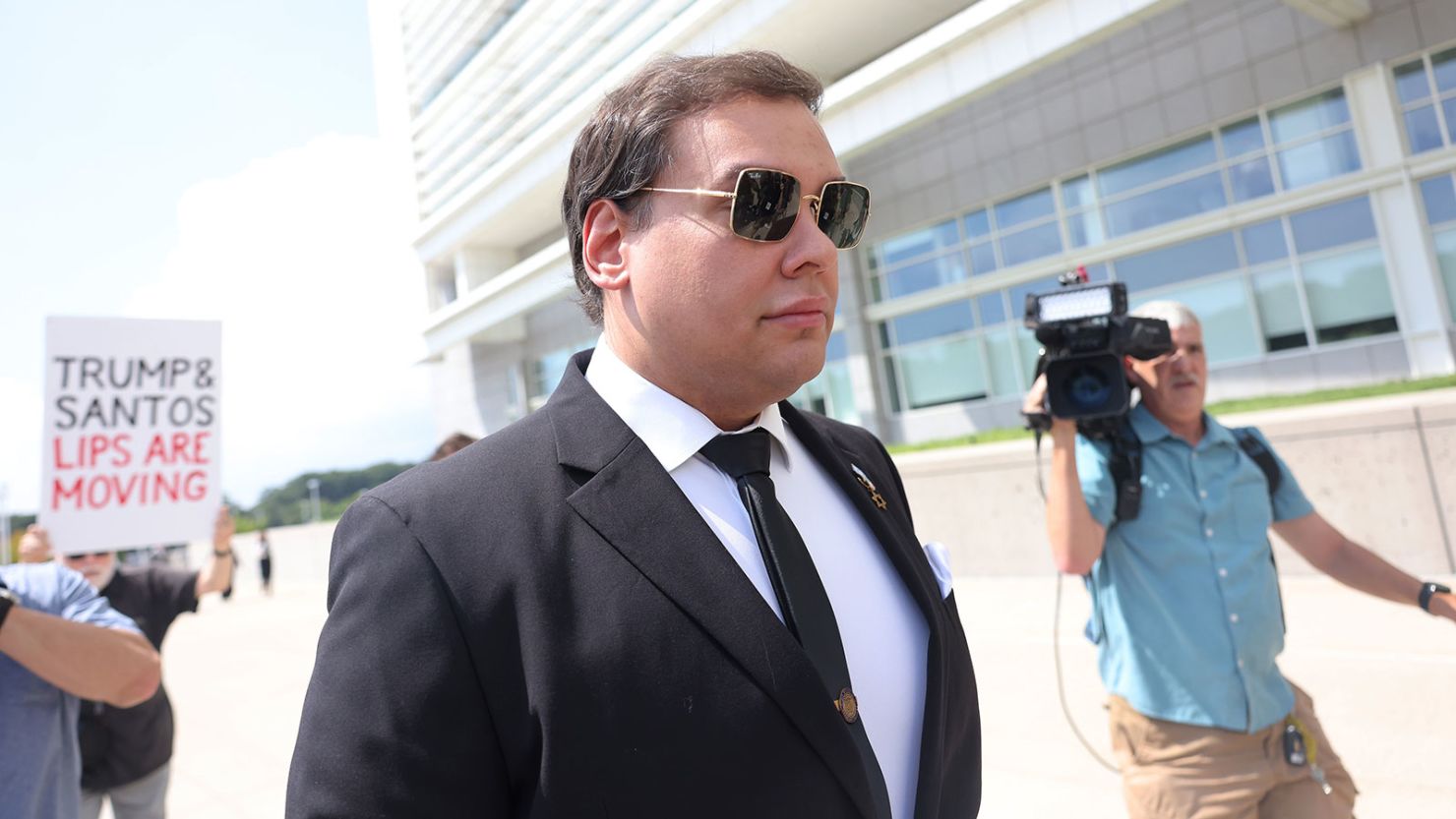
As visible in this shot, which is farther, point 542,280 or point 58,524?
point 542,280

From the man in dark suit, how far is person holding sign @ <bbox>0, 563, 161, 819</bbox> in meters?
2.05

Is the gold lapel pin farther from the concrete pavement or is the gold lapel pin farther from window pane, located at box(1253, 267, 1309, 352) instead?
window pane, located at box(1253, 267, 1309, 352)

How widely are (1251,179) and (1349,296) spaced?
2538mm

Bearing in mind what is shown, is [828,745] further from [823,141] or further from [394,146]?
[394,146]

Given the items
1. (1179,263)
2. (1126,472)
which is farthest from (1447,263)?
(1126,472)

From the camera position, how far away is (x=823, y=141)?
1483 mm

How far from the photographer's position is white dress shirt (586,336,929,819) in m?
1.33

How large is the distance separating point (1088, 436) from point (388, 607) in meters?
2.50

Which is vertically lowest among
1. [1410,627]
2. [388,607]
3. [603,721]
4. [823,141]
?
[1410,627]

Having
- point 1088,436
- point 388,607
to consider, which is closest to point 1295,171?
point 1088,436

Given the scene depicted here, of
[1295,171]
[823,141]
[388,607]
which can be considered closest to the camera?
[388,607]

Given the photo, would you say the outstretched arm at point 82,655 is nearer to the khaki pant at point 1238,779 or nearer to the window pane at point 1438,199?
the khaki pant at point 1238,779

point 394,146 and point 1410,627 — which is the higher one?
point 394,146

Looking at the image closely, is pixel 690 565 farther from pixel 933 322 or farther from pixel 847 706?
pixel 933 322
